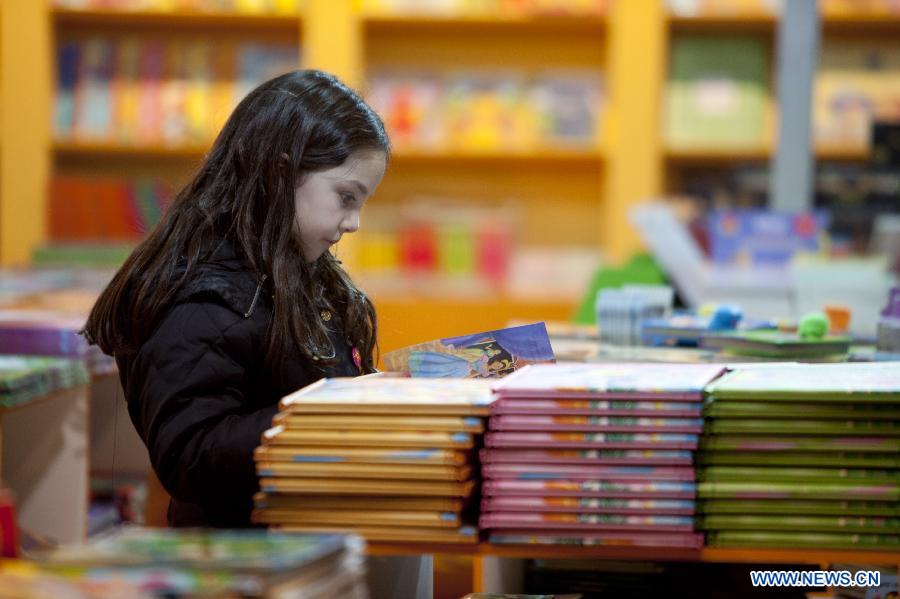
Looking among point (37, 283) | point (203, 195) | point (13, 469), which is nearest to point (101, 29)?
point (37, 283)

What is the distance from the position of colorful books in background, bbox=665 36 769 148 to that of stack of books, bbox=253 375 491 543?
4.24m

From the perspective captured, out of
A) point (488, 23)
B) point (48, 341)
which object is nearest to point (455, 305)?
point (488, 23)

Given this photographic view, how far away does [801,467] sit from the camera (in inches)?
53.6

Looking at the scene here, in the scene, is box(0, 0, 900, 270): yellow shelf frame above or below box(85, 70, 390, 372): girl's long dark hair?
above

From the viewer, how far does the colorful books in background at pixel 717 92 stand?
17.7ft

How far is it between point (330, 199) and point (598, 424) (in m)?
0.61

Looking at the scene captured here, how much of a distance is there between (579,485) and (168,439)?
0.50m

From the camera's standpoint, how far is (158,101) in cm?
554

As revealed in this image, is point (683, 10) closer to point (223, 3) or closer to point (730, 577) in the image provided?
point (223, 3)

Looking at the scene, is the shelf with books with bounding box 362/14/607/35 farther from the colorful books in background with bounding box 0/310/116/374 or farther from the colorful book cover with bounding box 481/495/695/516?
the colorful book cover with bounding box 481/495/695/516

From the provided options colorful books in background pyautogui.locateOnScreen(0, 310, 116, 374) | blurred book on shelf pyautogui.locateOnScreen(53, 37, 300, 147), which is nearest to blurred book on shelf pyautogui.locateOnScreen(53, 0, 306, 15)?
blurred book on shelf pyautogui.locateOnScreen(53, 37, 300, 147)

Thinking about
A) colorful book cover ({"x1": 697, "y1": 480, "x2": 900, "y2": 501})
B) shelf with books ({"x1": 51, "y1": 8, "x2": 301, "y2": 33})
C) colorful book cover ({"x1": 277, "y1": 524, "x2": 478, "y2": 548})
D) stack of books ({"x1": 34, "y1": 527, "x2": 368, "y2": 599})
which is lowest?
colorful book cover ({"x1": 277, "y1": 524, "x2": 478, "y2": 548})

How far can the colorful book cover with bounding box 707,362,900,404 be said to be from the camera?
135 cm

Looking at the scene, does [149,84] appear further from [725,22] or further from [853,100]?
[853,100]
